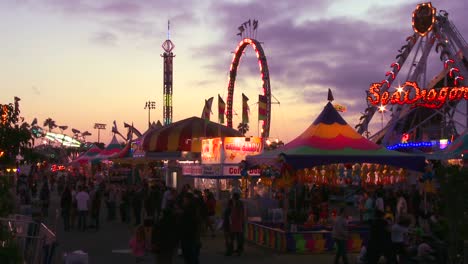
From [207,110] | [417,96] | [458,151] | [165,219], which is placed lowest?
[165,219]

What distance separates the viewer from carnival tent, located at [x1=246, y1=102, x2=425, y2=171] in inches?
655

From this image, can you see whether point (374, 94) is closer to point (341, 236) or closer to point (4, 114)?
point (341, 236)

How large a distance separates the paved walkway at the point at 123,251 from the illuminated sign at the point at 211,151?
5217 mm

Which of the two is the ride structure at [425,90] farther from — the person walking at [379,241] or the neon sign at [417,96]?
the person walking at [379,241]

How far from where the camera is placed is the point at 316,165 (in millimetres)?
16688

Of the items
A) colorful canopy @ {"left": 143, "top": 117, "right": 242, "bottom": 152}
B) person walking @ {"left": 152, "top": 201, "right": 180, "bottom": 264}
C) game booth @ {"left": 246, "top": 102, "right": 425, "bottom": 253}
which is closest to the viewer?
person walking @ {"left": 152, "top": 201, "right": 180, "bottom": 264}

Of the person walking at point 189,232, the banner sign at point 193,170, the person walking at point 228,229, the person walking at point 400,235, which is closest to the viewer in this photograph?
the person walking at point 189,232

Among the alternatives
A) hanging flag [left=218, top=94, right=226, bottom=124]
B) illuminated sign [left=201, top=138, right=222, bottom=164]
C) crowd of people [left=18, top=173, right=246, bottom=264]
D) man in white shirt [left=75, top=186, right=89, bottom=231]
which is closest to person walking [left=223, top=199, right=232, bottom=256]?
crowd of people [left=18, top=173, right=246, bottom=264]

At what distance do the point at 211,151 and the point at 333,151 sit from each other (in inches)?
398

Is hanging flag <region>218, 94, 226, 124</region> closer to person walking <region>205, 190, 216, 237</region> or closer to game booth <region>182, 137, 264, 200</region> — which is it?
game booth <region>182, 137, 264, 200</region>

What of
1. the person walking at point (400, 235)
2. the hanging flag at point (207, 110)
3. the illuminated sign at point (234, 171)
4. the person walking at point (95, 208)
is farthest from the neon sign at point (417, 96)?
the person walking at point (400, 235)

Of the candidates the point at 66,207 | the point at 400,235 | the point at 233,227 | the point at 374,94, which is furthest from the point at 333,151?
the point at 374,94

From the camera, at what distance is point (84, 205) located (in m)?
22.1

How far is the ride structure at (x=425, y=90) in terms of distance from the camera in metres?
52.0
